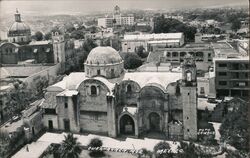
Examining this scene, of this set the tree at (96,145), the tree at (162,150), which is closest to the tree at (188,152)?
the tree at (162,150)

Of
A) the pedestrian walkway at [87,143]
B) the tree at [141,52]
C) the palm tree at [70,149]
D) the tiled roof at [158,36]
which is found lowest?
the pedestrian walkway at [87,143]

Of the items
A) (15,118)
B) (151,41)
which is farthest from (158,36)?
(15,118)

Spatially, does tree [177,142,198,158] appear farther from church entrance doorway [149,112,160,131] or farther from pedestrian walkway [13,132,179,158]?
church entrance doorway [149,112,160,131]

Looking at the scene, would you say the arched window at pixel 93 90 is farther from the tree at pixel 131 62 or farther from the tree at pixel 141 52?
the tree at pixel 141 52

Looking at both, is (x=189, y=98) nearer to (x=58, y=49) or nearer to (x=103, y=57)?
(x=103, y=57)

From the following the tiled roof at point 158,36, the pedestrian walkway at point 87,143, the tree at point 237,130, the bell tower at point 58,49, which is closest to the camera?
the tree at point 237,130

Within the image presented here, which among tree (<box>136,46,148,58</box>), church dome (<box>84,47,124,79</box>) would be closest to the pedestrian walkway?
church dome (<box>84,47,124,79</box>)

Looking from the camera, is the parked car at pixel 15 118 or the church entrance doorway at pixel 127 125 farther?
the parked car at pixel 15 118
